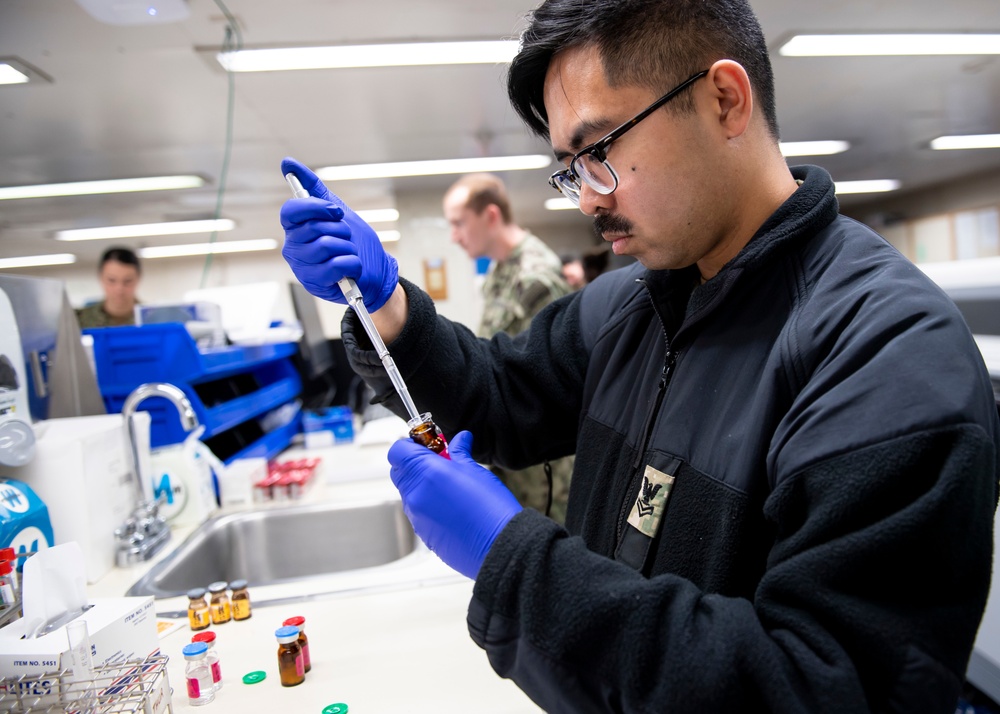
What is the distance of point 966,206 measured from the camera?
9.13m

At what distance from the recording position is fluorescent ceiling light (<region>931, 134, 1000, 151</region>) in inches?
262

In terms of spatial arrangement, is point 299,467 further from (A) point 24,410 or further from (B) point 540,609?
(B) point 540,609

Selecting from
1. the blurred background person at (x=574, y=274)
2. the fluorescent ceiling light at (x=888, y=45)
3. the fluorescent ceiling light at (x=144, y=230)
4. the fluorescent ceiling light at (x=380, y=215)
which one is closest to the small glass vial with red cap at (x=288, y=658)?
the blurred background person at (x=574, y=274)

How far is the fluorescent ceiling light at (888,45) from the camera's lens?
3854 mm

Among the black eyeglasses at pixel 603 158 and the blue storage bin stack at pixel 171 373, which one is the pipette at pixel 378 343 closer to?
the black eyeglasses at pixel 603 158

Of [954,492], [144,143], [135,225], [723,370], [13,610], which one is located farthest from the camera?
[135,225]

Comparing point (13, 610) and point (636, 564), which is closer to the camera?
point (636, 564)

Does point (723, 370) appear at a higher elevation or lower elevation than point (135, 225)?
lower

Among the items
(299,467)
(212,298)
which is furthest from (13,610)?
(212,298)

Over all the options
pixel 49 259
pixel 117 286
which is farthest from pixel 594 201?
pixel 49 259

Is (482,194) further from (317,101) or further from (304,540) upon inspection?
(317,101)

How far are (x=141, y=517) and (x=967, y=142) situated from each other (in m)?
8.52

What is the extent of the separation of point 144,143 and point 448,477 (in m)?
5.44

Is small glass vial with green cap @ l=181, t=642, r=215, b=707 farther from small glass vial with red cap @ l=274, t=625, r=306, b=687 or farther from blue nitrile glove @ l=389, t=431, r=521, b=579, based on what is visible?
blue nitrile glove @ l=389, t=431, r=521, b=579
